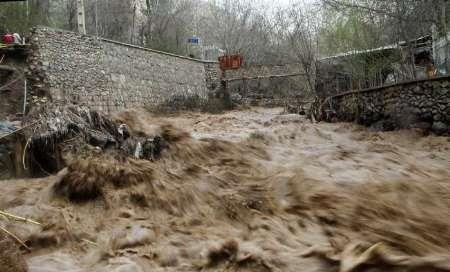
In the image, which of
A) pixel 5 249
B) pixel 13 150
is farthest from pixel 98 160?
pixel 5 249

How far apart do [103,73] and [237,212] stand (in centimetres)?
1179

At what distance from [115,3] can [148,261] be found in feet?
80.2

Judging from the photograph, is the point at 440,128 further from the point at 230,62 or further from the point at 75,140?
the point at 230,62

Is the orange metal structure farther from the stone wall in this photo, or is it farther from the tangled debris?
the tangled debris

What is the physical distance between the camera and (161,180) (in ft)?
18.7

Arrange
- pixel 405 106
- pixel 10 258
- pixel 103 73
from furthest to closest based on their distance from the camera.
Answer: pixel 103 73 → pixel 405 106 → pixel 10 258

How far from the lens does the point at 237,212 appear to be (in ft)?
16.1

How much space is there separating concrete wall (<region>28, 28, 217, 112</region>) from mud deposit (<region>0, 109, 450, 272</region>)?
756 cm

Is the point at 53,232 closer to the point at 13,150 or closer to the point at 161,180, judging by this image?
the point at 161,180

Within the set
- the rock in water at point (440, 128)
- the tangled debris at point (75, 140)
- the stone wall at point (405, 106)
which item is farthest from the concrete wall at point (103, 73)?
the rock in water at point (440, 128)

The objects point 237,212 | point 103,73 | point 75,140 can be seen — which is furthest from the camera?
point 103,73

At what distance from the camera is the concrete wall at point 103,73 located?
1361 cm

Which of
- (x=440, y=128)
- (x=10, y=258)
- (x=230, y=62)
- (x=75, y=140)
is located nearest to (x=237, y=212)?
(x=10, y=258)

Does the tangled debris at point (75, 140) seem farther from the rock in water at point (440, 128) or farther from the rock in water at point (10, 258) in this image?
the rock in water at point (440, 128)
